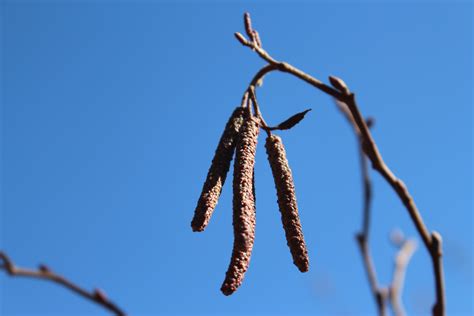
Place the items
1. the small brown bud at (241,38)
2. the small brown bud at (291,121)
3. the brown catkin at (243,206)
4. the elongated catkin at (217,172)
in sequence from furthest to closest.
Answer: the small brown bud at (241,38)
the small brown bud at (291,121)
the elongated catkin at (217,172)
the brown catkin at (243,206)

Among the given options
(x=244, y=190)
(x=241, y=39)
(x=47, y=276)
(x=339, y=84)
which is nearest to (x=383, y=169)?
(x=339, y=84)

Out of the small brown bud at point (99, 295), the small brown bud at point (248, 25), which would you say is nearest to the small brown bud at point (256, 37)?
the small brown bud at point (248, 25)

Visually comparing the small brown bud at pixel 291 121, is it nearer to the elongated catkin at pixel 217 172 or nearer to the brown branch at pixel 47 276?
the elongated catkin at pixel 217 172

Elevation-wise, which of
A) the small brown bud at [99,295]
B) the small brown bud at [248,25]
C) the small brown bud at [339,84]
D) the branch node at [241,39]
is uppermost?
the small brown bud at [248,25]

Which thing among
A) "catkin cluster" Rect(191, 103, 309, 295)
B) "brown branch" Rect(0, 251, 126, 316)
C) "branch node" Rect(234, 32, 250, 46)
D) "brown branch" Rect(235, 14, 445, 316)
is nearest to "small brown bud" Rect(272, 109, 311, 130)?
"catkin cluster" Rect(191, 103, 309, 295)

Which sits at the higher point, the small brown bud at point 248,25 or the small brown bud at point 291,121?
the small brown bud at point 248,25

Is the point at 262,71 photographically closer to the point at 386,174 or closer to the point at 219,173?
the point at 219,173
